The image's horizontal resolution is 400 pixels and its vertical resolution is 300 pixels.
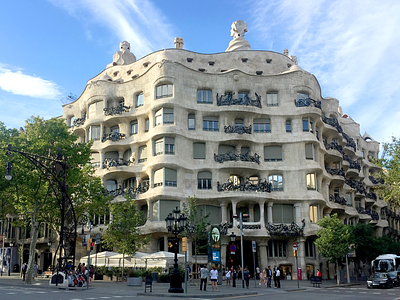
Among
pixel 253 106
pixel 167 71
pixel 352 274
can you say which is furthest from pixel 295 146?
pixel 352 274

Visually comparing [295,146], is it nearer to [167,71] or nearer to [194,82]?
[194,82]

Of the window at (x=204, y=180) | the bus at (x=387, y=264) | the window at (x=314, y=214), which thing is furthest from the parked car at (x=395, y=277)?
the window at (x=204, y=180)

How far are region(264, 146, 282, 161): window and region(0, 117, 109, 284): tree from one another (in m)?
19.3

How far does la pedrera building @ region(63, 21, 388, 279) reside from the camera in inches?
1791

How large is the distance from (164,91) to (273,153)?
Result: 46.5 feet

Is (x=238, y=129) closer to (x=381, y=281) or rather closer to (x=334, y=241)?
(x=334, y=241)

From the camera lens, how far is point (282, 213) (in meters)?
47.6

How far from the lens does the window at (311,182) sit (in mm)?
47781

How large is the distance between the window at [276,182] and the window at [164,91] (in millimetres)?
14644

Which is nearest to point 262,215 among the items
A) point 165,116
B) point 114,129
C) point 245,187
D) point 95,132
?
point 245,187

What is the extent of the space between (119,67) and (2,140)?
1007 inches

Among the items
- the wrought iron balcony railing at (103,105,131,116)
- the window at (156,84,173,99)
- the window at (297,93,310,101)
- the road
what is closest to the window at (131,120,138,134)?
the wrought iron balcony railing at (103,105,131,116)

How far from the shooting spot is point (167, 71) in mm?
47406

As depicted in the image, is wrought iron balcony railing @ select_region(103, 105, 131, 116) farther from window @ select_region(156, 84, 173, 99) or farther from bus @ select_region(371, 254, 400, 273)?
bus @ select_region(371, 254, 400, 273)
